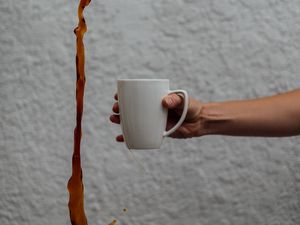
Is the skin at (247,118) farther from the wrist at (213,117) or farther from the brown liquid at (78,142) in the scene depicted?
the brown liquid at (78,142)

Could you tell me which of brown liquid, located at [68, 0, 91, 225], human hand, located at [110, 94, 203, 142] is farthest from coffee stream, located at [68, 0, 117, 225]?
human hand, located at [110, 94, 203, 142]

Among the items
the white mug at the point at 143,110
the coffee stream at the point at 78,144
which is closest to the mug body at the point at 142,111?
the white mug at the point at 143,110

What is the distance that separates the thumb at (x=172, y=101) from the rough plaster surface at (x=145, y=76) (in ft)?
1.02

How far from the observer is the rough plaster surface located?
0.85 meters

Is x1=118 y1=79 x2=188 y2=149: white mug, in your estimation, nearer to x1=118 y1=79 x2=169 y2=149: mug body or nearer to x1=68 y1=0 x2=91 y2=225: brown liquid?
x1=118 y1=79 x2=169 y2=149: mug body

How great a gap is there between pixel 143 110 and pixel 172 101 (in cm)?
3

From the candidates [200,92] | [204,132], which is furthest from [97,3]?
[204,132]

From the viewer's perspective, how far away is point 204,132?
0.64 m

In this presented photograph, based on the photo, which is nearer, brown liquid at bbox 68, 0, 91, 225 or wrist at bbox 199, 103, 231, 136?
wrist at bbox 199, 103, 231, 136

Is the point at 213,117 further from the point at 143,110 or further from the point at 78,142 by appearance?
the point at 78,142

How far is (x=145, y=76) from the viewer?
2.78ft

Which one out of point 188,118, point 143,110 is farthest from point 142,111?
point 188,118

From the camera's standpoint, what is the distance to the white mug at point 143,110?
522mm

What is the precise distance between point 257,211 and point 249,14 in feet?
1.04
